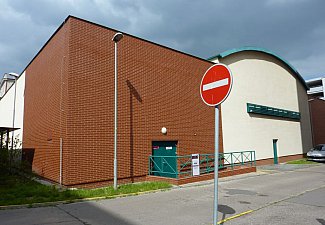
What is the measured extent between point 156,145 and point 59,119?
4.87 metres

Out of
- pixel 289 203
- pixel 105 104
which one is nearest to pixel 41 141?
pixel 105 104

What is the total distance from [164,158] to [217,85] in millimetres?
10063

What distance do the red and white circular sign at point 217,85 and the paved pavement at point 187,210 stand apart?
3.25 meters

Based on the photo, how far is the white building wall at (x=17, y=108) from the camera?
19266 millimetres

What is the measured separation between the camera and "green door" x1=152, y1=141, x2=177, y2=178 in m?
13.3

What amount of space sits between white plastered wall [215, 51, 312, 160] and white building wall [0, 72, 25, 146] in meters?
14.2

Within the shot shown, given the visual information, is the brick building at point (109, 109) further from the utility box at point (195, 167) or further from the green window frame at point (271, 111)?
the green window frame at point (271, 111)

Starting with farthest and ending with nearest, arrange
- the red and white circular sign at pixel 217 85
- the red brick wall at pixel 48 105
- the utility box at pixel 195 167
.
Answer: the utility box at pixel 195 167, the red brick wall at pixel 48 105, the red and white circular sign at pixel 217 85

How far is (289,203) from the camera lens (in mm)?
7910

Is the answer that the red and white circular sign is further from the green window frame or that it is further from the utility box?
the green window frame

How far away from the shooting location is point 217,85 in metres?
4.03

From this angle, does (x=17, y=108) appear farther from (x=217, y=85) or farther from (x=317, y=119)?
(x=317, y=119)

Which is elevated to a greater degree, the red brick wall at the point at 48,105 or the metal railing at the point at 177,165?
the red brick wall at the point at 48,105

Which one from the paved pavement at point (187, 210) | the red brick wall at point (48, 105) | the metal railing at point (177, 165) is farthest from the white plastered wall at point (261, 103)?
the red brick wall at point (48, 105)
